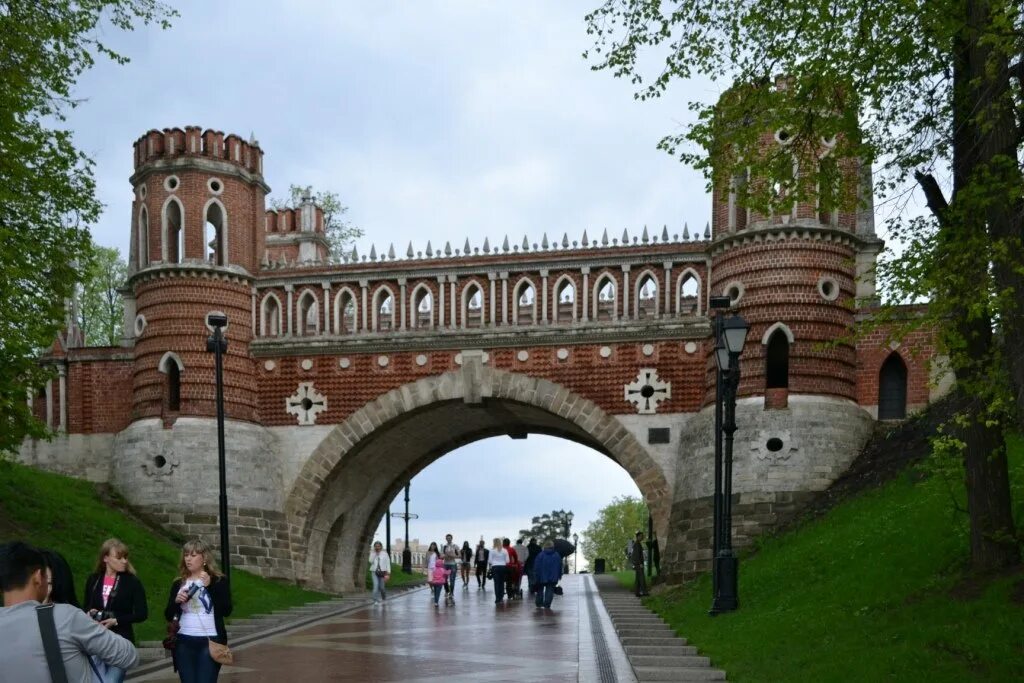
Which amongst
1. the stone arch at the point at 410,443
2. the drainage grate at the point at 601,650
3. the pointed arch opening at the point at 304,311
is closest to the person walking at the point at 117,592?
the drainage grate at the point at 601,650

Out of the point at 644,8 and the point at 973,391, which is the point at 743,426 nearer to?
the point at 644,8

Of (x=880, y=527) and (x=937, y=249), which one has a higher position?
(x=937, y=249)

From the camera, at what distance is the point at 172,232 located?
28.4 metres

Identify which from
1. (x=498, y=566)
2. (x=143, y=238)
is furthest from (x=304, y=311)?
(x=498, y=566)

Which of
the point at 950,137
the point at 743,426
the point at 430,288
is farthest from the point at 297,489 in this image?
the point at 950,137

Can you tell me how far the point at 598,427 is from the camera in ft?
87.6

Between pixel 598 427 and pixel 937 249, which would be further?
pixel 598 427

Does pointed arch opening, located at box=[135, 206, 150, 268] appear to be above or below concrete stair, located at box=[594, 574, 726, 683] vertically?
above

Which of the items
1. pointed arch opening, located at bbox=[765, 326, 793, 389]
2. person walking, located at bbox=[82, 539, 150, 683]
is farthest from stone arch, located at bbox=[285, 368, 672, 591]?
person walking, located at bbox=[82, 539, 150, 683]

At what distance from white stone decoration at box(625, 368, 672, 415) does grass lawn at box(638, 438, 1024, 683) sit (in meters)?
5.76

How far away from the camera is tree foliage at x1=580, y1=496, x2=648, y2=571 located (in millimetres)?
80631

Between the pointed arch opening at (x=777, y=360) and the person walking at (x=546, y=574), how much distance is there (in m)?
5.50

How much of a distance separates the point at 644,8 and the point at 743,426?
11942 mm

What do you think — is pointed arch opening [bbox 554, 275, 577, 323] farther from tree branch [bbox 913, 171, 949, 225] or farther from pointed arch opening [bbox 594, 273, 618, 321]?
tree branch [bbox 913, 171, 949, 225]
